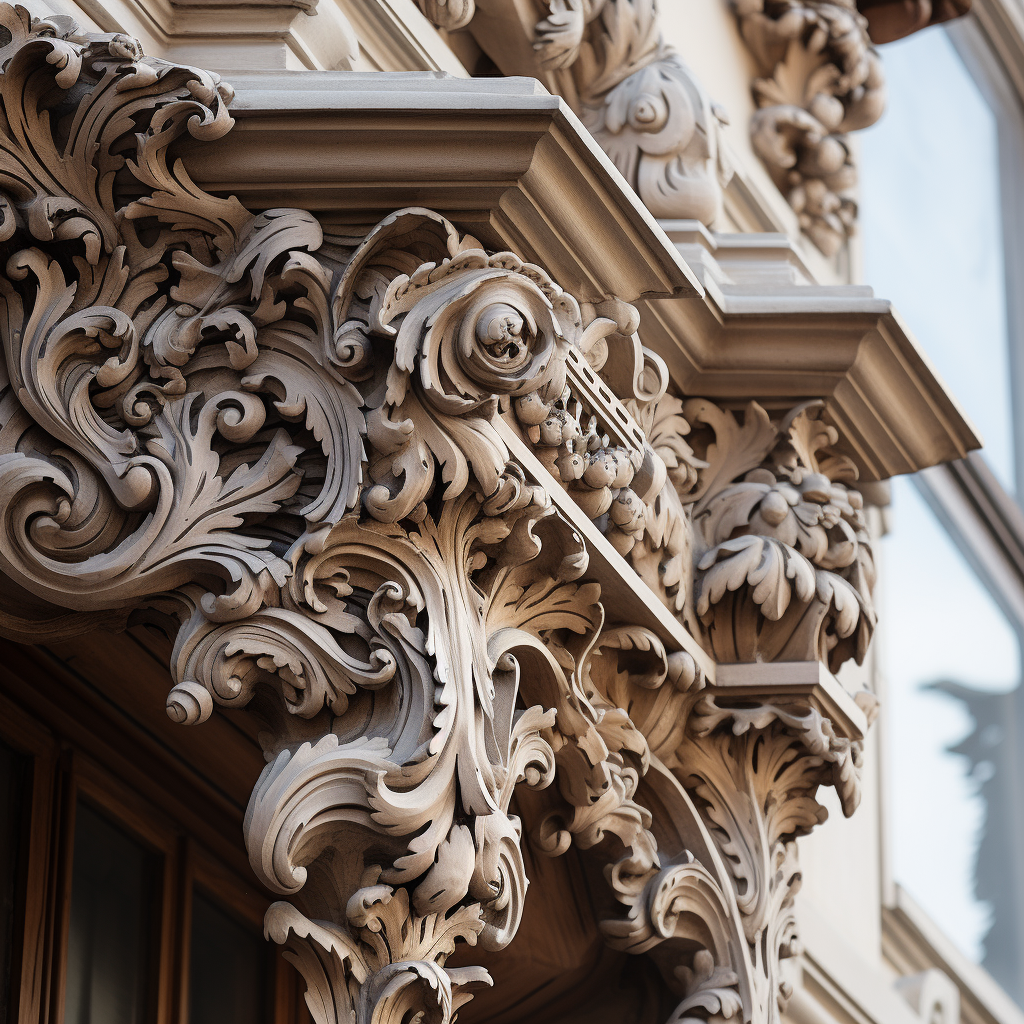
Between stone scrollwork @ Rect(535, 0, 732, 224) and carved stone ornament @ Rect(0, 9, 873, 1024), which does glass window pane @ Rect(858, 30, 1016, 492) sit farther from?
carved stone ornament @ Rect(0, 9, 873, 1024)

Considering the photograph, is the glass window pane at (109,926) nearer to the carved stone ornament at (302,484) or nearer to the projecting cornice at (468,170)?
the carved stone ornament at (302,484)

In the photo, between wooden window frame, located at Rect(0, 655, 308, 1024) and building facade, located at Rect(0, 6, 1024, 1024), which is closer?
building facade, located at Rect(0, 6, 1024, 1024)

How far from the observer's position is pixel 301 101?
1881 millimetres

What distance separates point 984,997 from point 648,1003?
1.81 m

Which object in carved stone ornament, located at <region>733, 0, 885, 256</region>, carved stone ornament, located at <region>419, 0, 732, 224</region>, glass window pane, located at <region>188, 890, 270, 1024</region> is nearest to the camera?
glass window pane, located at <region>188, 890, 270, 1024</region>

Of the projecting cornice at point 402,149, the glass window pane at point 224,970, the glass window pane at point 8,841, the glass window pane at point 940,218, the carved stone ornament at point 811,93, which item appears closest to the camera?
the projecting cornice at point 402,149

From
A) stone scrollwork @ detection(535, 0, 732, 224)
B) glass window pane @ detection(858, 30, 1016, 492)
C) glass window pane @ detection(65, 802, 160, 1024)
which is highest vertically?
glass window pane @ detection(858, 30, 1016, 492)

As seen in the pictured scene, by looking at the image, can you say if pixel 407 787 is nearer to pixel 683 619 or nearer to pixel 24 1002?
pixel 24 1002

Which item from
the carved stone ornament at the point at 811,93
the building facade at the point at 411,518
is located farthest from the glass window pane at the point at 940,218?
the building facade at the point at 411,518

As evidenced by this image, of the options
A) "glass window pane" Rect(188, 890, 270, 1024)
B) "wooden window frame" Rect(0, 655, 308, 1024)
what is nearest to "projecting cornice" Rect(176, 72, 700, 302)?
"wooden window frame" Rect(0, 655, 308, 1024)

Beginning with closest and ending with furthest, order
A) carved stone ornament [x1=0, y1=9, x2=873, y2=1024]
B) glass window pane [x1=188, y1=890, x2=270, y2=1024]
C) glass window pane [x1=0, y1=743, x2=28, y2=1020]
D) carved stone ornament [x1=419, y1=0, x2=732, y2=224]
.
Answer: carved stone ornament [x1=0, y1=9, x2=873, y2=1024] < glass window pane [x1=0, y1=743, x2=28, y2=1020] < glass window pane [x1=188, y1=890, x2=270, y2=1024] < carved stone ornament [x1=419, y1=0, x2=732, y2=224]

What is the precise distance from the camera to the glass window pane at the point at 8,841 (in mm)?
2061

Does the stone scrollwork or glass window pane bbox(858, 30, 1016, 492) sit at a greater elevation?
glass window pane bbox(858, 30, 1016, 492)

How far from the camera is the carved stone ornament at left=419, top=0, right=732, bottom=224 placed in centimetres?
272
